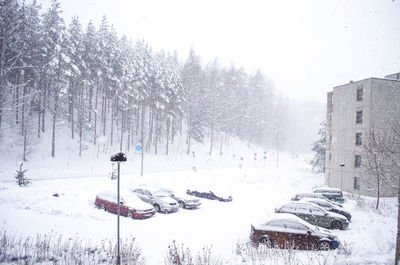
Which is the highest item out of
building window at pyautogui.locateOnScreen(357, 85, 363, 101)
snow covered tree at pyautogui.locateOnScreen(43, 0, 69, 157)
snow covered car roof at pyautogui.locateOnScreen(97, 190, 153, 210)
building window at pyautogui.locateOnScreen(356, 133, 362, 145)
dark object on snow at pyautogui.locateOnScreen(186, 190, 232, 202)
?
snow covered tree at pyautogui.locateOnScreen(43, 0, 69, 157)

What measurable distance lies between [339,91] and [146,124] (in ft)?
125

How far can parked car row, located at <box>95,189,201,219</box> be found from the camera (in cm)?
1550

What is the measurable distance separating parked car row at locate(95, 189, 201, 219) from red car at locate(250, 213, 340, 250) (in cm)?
753

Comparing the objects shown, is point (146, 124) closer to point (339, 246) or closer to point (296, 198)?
point (296, 198)

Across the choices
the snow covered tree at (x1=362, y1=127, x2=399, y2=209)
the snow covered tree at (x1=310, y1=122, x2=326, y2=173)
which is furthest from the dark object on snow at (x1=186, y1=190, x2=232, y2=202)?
the snow covered tree at (x1=310, y1=122, x2=326, y2=173)

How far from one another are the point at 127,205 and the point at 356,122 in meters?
28.6

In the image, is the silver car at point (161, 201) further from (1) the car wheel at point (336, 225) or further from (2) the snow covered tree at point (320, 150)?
(2) the snow covered tree at point (320, 150)

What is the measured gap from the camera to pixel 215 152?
53562 mm

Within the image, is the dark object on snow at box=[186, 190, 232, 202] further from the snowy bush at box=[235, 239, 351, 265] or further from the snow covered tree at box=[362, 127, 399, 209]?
the snowy bush at box=[235, 239, 351, 265]

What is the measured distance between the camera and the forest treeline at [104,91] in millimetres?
32531

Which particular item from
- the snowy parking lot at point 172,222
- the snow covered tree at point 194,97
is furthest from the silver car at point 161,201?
the snow covered tree at point 194,97

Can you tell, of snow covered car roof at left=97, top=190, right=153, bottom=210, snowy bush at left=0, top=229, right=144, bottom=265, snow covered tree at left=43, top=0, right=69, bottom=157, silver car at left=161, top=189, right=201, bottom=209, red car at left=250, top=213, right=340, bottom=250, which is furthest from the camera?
snow covered tree at left=43, top=0, right=69, bottom=157

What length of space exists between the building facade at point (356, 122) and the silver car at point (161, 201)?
20.3 metres

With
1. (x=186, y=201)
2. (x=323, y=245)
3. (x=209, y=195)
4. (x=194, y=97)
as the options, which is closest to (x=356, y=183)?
(x=209, y=195)
